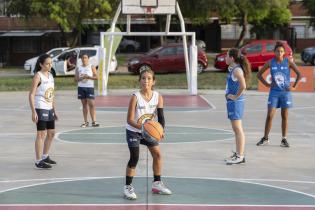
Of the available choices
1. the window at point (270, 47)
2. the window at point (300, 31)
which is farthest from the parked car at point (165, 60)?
the window at point (300, 31)

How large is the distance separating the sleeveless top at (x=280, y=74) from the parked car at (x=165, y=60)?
828 inches

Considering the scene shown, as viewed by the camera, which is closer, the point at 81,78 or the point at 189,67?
the point at 81,78

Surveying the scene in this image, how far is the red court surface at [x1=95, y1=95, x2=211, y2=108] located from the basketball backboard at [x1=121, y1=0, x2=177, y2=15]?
10.8 feet

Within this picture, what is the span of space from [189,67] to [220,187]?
15760 mm

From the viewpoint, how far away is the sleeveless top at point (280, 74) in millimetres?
11656

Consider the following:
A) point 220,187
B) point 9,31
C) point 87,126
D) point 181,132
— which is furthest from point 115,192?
point 9,31

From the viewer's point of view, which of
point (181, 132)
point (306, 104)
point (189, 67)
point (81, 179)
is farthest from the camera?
point (189, 67)

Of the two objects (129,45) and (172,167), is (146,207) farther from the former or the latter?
(129,45)

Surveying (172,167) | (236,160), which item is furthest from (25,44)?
(236,160)

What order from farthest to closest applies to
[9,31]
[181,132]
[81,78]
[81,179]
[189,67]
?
[9,31]
[189,67]
[81,78]
[181,132]
[81,179]

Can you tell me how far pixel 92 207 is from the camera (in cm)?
746

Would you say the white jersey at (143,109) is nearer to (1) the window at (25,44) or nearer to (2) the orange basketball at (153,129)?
(2) the orange basketball at (153,129)

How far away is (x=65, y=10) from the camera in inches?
1544

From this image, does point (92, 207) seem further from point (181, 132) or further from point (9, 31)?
point (9, 31)
